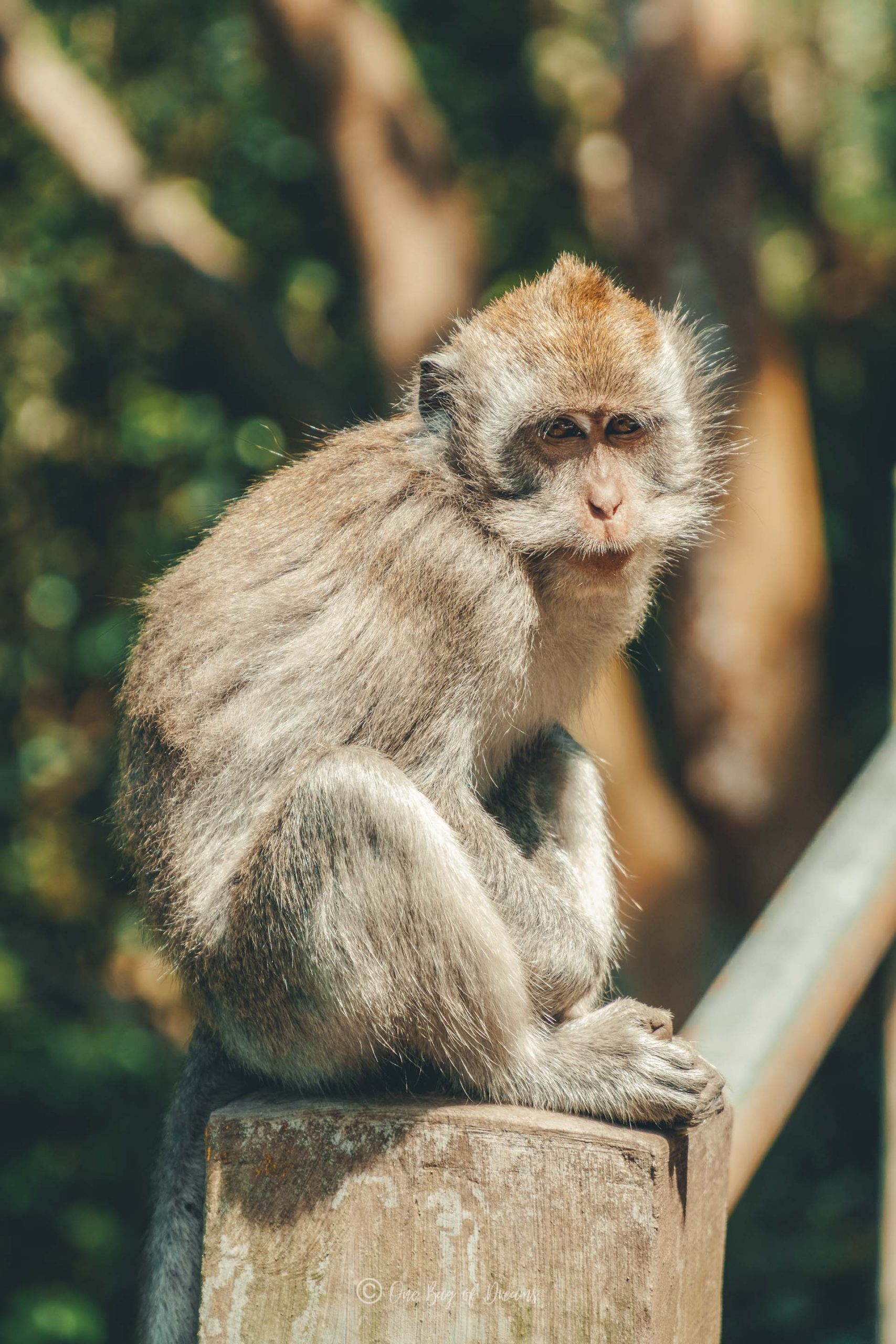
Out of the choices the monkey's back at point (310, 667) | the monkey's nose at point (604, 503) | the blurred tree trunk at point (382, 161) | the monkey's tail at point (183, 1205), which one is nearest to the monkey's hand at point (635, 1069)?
the monkey's back at point (310, 667)

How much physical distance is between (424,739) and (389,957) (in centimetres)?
47

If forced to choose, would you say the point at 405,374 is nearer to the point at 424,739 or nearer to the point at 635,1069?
the point at 424,739

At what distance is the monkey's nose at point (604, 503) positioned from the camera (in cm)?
297

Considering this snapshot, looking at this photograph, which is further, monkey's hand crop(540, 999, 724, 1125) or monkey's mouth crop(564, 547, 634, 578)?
monkey's mouth crop(564, 547, 634, 578)

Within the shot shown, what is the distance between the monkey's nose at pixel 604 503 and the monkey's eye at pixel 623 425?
0.16m

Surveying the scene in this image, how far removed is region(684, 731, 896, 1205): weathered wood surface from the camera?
8.07 feet

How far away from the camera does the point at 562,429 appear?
10.1 feet

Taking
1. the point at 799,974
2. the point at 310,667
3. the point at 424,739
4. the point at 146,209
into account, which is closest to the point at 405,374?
the point at 146,209

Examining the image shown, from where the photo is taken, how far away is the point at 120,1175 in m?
7.01

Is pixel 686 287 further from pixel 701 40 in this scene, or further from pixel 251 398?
pixel 251 398

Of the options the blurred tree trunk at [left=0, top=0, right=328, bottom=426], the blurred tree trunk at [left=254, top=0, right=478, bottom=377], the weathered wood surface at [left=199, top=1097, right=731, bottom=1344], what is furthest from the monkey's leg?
the blurred tree trunk at [left=0, top=0, right=328, bottom=426]

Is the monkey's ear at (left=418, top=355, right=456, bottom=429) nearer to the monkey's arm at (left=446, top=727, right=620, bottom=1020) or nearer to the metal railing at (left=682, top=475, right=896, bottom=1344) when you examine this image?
the monkey's arm at (left=446, top=727, right=620, bottom=1020)

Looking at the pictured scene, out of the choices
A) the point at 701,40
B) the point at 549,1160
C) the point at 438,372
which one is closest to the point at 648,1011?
the point at 549,1160

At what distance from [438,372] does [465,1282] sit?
2010 mm
